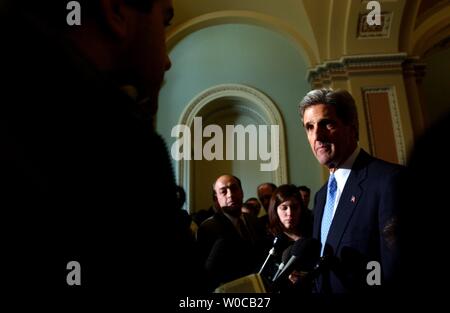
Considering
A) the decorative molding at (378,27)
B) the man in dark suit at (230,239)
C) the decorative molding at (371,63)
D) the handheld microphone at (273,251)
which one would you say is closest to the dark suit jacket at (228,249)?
the man in dark suit at (230,239)

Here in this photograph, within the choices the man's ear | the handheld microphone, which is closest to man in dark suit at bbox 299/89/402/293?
the handheld microphone

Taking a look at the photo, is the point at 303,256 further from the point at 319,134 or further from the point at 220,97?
the point at 220,97

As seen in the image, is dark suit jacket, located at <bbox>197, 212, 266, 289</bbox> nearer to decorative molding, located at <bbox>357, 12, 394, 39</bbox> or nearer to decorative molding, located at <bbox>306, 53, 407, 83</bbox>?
decorative molding, located at <bbox>306, 53, 407, 83</bbox>

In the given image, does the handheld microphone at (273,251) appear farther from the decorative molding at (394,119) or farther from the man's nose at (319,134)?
the decorative molding at (394,119)

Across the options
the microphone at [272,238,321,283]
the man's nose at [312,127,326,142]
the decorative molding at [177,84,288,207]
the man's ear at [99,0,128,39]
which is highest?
the decorative molding at [177,84,288,207]

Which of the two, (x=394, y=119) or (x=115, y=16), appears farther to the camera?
(x=394, y=119)

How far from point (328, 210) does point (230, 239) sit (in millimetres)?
666

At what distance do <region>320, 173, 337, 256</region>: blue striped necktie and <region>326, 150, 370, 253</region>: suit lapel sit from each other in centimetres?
7

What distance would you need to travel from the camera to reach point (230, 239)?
6.72ft

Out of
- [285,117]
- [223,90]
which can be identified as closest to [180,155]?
[223,90]

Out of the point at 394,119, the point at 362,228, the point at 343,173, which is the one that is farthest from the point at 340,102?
the point at 394,119

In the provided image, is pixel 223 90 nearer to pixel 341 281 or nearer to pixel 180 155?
pixel 180 155

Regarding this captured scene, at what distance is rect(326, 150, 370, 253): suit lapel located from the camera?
54.3 inches

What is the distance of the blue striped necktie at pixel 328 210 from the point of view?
Answer: 59.2 inches
